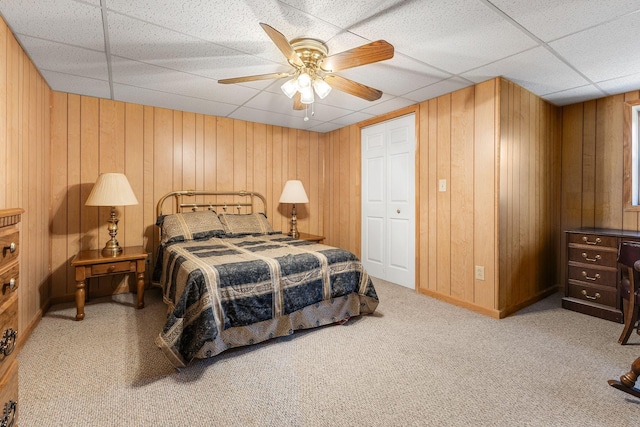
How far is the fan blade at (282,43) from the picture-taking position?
1684 millimetres

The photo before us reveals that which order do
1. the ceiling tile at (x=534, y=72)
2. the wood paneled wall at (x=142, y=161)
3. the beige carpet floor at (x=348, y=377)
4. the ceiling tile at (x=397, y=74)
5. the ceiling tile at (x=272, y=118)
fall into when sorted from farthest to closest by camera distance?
the ceiling tile at (x=272, y=118) < the wood paneled wall at (x=142, y=161) < the ceiling tile at (x=397, y=74) < the ceiling tile at (x=534, y=72) < the beige carpet floor at (x=348, y=377)

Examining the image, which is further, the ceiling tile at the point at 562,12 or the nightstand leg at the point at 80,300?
the nightstand leg at the point at 80,300

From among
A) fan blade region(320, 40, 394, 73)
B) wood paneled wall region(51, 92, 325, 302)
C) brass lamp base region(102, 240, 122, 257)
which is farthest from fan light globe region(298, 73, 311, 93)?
brass lamp base region(102, 240, 122, 257)

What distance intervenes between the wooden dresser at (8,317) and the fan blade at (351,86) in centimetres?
194

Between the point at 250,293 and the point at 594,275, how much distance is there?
10.6 ft

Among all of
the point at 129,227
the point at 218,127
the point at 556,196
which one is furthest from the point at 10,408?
the point at 556,196

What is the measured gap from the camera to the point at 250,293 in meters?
2.26

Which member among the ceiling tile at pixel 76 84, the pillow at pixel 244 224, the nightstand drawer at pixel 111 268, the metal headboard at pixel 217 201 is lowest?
the nightstand drawer at pixel 111 268

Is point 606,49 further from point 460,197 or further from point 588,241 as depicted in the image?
point 588,241

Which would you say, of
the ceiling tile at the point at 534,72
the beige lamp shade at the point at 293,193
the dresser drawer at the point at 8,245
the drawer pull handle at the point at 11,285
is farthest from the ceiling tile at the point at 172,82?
the ceiling tile at the point at 534,72

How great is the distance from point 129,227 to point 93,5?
7.94ft

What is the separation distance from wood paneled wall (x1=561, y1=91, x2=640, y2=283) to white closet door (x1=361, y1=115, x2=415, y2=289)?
1.85 m

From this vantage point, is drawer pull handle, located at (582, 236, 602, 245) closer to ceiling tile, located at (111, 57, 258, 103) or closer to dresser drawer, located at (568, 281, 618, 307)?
dresser drawer, located at (568, 281, 618, 307)

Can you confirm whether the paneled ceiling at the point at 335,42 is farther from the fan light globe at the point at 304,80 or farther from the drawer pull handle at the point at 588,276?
the drawer pull handle at the point at 588,276
